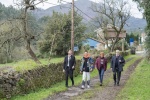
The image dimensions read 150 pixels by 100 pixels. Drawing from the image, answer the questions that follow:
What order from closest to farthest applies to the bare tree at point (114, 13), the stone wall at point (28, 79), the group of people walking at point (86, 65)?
the stone wall at point (28, 79), the group of people walking at point (86, 65), the bare tree at point (114, 13)

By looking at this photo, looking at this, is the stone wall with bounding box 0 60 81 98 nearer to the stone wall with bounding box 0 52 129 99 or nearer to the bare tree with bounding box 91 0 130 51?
the stone wall with bounding box 0 52 129 99

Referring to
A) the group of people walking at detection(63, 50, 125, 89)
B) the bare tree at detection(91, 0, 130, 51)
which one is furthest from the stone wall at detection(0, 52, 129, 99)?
the bare tree at detection(91, 0, 130, 51)

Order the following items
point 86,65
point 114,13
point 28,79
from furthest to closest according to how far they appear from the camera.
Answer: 1. point 114,13
2. point 86,65
3. point 28,79

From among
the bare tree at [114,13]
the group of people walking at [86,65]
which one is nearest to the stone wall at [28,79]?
the group of people walking at [86,65]

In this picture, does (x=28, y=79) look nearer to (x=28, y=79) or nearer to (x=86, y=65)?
(x=28, y=79)

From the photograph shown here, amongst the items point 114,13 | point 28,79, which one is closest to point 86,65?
point 28,79

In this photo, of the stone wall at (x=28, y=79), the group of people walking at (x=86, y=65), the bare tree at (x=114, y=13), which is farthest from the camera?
the bare tree at (x=114, y=13)

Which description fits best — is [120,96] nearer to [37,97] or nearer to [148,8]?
[37,97]

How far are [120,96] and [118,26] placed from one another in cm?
4024

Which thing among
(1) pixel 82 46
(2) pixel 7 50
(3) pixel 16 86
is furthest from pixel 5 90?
(1) pixel 82 46

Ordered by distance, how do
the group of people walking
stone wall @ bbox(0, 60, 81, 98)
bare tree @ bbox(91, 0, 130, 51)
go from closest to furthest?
1. stone wall @ bbox(0, 60, 81, 98)
2. the group of people walking
3. bare tree @ bbox(91, 0, 130, 51)

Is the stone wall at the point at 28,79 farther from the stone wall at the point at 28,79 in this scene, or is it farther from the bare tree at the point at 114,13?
the bare tree at the point at 114,13

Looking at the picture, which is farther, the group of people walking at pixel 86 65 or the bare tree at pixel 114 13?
the bare tree at pixel 114 13

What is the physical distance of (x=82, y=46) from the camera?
56.3 meters
